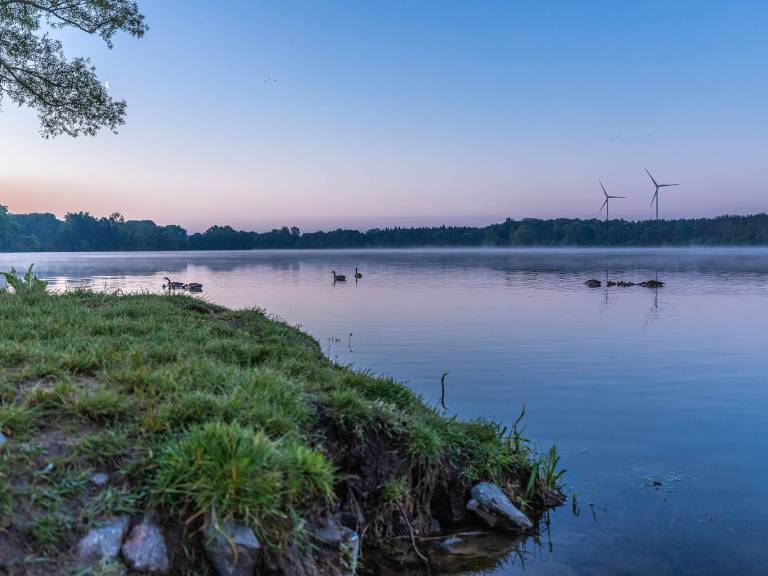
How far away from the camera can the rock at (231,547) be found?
4.27 metres

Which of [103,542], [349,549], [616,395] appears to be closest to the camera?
[103,542]

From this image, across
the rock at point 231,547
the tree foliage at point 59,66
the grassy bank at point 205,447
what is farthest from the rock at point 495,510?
the tree foliage at point 59,66

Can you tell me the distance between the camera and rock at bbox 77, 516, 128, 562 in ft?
13.2

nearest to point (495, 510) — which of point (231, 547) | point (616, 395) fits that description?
point (231, 547)

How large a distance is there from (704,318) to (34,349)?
2771cm

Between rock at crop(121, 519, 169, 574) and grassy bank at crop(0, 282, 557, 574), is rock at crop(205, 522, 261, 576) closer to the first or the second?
grassy bank at crop(0, 282, 557, 574)

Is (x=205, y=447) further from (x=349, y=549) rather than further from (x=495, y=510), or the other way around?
(x=495, y=510)

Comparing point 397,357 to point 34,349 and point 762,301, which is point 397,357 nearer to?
point 34,349

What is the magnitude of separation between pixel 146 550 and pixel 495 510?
153 inches

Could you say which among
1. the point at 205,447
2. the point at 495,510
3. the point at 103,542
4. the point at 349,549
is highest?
the point at 205,447

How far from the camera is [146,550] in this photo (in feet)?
13.8

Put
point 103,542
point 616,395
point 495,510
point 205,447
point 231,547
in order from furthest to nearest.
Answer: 1. point 616,395
2. point 495,510
3. point 205,447
4. point 231,547
5. point 103,542

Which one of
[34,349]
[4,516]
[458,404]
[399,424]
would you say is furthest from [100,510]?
[458,404]

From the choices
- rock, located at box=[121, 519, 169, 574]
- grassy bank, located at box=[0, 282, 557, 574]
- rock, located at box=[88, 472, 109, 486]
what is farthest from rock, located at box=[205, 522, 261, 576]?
rock, located at box=[88, 472, 109, 486]
